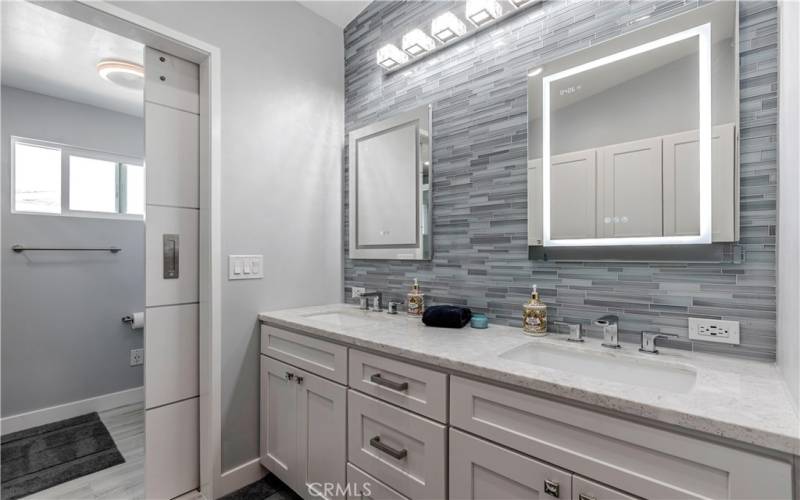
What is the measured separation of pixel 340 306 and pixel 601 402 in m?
1.62

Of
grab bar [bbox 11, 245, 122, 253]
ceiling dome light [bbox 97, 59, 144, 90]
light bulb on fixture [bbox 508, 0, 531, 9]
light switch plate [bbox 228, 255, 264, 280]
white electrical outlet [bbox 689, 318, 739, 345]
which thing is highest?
ceiling dome light [bbox 97, 59, 144, 90]

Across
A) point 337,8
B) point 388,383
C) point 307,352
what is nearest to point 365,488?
point 388,383

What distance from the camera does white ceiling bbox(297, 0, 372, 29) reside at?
210cm

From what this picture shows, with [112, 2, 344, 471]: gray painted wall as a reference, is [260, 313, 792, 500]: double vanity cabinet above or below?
below

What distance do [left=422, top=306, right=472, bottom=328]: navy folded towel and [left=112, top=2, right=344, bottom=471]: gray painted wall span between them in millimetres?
885

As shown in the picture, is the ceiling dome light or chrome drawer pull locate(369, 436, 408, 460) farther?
the ceiling dome light

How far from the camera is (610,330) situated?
117 cm

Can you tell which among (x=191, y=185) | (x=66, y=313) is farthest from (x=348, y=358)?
(x=66, y=313)

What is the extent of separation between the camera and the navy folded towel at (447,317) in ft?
4.83

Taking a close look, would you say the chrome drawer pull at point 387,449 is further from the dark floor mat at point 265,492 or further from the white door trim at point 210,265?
the white door trim at point 210,265

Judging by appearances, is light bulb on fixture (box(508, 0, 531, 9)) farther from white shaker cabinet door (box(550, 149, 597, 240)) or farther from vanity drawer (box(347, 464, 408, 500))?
vanity drawer (box(347, 464, 408, 500))

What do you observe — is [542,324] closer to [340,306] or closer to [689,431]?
[689,431]

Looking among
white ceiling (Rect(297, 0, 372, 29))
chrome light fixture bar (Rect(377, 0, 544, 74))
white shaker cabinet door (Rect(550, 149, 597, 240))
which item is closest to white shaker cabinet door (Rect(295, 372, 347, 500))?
white shaker cabinet door (Rect(550, 149, 597, 240))

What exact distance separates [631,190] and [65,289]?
141 inches
